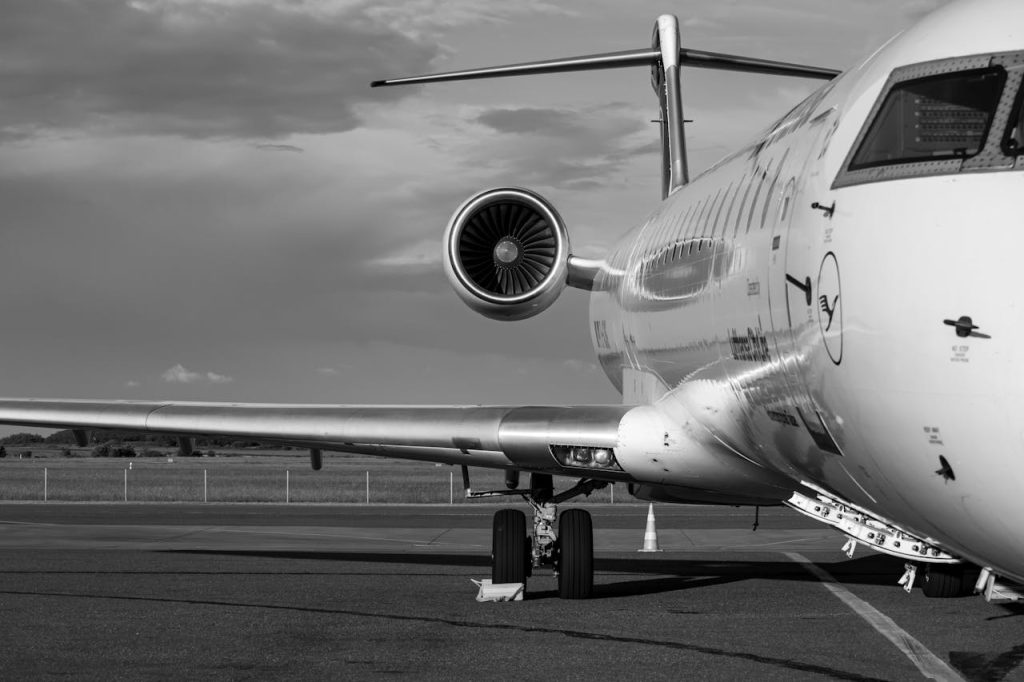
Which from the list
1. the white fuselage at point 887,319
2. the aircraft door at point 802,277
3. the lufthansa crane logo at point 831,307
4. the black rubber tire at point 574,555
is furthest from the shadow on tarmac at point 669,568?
the lufthansa crane logo at point 831,307

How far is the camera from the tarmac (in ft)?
33.2

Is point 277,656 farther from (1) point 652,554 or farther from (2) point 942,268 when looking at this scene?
(1) point 652,554

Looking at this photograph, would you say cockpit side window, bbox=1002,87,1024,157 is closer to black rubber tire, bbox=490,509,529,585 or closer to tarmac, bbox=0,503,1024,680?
tarmac, bbox=0,503,1024,680

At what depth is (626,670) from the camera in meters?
9.93

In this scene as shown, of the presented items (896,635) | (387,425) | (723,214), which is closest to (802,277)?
(723,214)

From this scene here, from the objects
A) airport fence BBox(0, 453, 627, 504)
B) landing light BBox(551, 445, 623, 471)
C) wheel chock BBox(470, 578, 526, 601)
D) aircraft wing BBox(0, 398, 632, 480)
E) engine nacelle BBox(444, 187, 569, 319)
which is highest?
engine nacelle BBox(444, 187, 569, 319)

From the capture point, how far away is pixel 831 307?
6.23 meters

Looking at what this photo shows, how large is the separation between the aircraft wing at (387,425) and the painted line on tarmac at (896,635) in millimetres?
2654

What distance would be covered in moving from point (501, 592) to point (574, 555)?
2.71 feet

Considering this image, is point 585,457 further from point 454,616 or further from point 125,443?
point 125,443

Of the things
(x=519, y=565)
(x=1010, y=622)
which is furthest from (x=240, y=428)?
(x=1010, y=622)

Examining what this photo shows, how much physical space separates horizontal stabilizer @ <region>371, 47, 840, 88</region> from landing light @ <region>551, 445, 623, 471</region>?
24.8ft

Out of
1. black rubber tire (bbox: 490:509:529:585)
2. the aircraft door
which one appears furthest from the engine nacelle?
the aircraft door

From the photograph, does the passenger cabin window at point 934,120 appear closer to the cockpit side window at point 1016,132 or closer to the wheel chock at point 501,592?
the cockpit side window at point 1016,132
